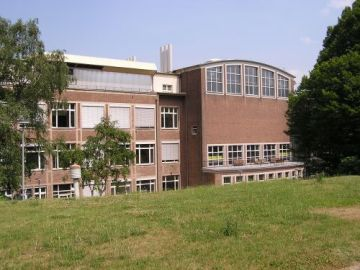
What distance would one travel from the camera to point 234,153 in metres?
59.0

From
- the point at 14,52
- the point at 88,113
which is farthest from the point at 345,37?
the point at 88,113

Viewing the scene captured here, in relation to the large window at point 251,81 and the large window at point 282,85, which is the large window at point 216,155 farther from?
the large window at point 282,85

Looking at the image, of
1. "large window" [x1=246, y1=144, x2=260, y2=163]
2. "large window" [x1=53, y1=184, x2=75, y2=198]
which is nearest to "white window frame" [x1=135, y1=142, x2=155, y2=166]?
"large window" [x1=53, y1=184, x2=75, y2=198]

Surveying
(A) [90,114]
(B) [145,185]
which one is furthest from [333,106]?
(B) [145,185]

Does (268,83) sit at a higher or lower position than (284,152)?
higher

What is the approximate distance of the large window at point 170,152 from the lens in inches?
2166

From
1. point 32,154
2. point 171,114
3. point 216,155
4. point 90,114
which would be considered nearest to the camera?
point 32,154

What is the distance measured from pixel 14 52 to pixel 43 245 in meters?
23.6

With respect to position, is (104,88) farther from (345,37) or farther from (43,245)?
(43,245)

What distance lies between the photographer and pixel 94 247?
28.4ft

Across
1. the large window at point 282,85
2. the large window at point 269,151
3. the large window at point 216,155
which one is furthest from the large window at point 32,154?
the large window at point 282,85

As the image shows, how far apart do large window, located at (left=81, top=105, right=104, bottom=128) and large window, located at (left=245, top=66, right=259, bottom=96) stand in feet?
63.0

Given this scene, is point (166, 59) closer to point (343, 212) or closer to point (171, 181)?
point (171, 181)

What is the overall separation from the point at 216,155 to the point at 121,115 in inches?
480
